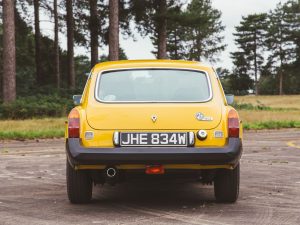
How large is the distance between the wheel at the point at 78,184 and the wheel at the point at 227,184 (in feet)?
4.86

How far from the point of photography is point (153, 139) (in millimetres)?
6047

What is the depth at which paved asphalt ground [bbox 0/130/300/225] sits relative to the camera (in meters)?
5.72

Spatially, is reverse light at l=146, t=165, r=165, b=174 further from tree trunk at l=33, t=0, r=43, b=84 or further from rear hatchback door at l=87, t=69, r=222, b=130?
tree trunk at l=33, t=0, r=43, b=84

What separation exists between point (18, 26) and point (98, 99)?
108 ft

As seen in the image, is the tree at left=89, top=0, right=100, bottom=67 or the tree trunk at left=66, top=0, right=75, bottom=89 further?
the tree trunk at left=66, top=0, right=75, bottom=89

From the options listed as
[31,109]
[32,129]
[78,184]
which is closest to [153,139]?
[78,184]

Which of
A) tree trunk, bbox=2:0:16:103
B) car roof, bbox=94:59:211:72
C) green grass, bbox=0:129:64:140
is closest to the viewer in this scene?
car roof, bbox=94:59:211:72

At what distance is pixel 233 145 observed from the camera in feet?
20.0

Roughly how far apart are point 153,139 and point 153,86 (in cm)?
82

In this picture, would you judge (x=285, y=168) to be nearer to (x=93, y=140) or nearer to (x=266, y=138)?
(x=93, y=140)

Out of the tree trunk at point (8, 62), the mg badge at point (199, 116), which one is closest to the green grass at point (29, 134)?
the tree trunk at point (8, 62)

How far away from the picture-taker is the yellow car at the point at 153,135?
598 cm

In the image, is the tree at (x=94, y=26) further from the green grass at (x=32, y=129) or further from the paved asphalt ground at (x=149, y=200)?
the paved asphalt ground at (x=149, y=200)

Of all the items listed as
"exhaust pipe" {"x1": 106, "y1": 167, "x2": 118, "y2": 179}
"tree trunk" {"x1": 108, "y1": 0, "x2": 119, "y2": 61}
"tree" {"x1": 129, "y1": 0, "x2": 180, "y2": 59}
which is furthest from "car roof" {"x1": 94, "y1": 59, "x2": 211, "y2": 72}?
"tree" {"x1": 129, "y1": 0, "x2": 180, "y2": 59}
